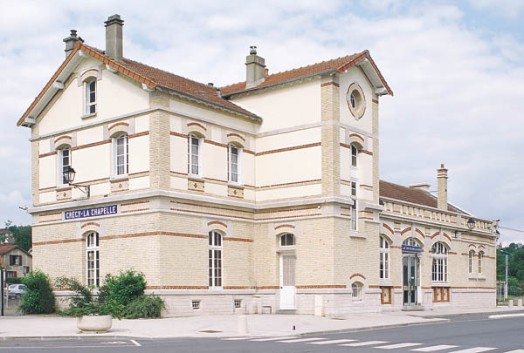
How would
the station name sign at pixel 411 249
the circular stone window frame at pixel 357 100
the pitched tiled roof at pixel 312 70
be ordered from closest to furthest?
the pitched tiled roof at pixel 312 70 → the circular stone window frame at pixel 357 100 → the station name sign at pixel 411 249

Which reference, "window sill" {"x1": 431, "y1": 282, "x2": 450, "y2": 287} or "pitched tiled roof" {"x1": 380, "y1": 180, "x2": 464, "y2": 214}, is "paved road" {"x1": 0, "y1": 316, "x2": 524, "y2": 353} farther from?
"pitched tiled roof" {"x1": 380, "y1": 180, "x2": 464, "y2": 214}

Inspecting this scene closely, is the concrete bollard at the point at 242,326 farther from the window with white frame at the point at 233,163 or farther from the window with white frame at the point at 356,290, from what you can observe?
the window with white frame at the point at 233,163

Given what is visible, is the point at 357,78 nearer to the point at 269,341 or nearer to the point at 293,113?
the point at 293,113

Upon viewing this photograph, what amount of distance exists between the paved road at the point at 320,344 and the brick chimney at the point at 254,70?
15.0 m

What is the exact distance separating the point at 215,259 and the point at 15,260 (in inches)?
2720

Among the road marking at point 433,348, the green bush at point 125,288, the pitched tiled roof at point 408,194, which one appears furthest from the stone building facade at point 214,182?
the road marking at point 433,348

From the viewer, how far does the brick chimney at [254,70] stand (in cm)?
3462

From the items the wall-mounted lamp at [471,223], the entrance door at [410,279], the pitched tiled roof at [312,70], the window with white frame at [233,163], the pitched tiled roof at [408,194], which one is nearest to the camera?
the pitched tiled roof at [312,70]

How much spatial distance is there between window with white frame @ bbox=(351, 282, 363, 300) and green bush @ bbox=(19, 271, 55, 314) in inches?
491

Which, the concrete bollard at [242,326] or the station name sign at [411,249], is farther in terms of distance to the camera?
the station name sign at [411,249]

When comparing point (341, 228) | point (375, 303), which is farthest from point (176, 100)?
point (375, 303)

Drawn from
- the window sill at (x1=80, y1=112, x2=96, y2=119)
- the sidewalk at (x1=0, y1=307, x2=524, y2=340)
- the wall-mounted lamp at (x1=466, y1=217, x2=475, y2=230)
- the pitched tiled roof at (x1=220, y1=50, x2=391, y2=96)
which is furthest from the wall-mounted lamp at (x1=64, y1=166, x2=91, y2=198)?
the wall-mounted lamp at (x1=466, y1=217, x2=475, y2=230)

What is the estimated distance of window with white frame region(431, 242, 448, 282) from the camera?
130ft

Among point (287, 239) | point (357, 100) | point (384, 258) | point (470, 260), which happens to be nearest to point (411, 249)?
point (384, 258)
